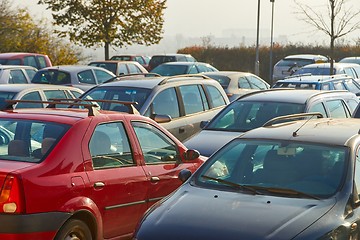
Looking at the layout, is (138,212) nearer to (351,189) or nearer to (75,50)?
(351,189)

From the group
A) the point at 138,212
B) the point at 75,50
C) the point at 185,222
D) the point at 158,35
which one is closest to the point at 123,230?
the point at 138,212

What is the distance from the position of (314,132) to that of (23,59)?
22061 millimetres

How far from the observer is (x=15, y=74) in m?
23.5

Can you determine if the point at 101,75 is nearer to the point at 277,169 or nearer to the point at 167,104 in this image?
the point at 167,104

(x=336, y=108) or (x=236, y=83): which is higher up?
(x=336, y=108)

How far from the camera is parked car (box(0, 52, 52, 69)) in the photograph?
2846 centimetres

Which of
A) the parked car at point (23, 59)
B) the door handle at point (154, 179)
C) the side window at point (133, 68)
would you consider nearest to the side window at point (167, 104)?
the door handle at point (154, 179)

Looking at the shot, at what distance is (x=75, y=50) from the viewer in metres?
44.4

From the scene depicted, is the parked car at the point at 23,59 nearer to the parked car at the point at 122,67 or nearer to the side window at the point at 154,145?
the parked car at the point at 122,67

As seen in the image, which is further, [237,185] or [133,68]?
[133,68]

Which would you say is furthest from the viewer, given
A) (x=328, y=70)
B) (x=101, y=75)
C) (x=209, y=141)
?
(x=328, y=70)

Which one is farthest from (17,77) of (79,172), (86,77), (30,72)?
(79,172)

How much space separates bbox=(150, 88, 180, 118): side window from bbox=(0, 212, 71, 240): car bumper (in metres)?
6.76

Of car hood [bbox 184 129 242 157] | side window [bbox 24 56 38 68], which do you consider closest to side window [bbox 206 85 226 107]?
car hood [bbox 184 129 242 157]
